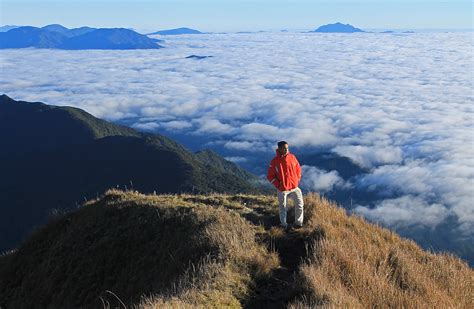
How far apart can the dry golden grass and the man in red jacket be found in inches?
21.7

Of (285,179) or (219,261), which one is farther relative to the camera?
(285,179)

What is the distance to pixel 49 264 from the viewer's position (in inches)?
564

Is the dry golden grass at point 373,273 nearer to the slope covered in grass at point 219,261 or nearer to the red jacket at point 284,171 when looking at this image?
the slope covered in grass at point 219,261

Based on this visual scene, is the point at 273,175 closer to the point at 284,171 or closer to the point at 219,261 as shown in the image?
the point at 284,171

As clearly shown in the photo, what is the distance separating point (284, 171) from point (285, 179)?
0.20m

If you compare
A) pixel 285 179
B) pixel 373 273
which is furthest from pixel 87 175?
pixel 373 273

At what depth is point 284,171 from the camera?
12.0 metres

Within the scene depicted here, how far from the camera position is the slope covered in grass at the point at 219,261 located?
827 cm

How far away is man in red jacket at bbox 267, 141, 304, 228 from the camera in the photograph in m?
11.9

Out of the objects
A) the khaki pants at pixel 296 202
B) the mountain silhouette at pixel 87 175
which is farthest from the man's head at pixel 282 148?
the mountain silhouette at pixel 87 175

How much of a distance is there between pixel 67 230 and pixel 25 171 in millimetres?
135172

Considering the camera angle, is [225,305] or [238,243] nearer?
[225,305]

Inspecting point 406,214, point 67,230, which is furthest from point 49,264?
point 406,214

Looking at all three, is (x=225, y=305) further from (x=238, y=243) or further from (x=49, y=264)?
(x=49, y=264)
